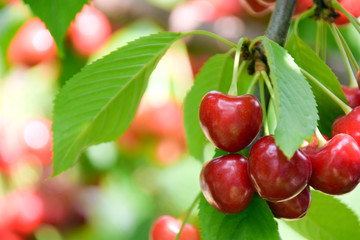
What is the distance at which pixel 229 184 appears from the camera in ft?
2.28

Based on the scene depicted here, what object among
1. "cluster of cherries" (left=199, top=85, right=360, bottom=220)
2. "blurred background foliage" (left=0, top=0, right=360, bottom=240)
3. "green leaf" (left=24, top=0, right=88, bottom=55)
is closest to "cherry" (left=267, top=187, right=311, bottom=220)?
"cluster of cherries" (left=199, top=85, right=360, bottom=220)

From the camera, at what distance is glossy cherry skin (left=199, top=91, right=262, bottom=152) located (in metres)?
0.69

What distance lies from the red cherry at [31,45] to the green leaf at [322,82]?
136 cm

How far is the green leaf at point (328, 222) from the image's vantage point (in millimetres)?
888

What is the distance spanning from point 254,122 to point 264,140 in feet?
0.10

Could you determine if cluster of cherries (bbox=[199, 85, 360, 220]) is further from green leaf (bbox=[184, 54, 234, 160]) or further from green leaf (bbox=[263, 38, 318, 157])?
green leaf (bbox=[184, 54, 234, 160])

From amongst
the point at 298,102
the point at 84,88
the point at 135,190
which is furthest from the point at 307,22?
the point at 298,102

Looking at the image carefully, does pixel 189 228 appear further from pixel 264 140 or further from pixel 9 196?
pixel 9 196

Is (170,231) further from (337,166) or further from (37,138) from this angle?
(37,138)

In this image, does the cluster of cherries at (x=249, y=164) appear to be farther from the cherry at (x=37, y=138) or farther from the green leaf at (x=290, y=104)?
the cherry at (x=37, y=138)

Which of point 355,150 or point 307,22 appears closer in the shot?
point 355,150

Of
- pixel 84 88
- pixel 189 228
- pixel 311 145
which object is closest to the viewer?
pixel 311 145

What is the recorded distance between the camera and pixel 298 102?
63 cm

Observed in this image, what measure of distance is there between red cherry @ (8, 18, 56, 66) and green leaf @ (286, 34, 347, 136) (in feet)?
4.46
